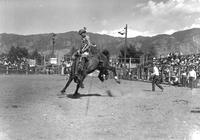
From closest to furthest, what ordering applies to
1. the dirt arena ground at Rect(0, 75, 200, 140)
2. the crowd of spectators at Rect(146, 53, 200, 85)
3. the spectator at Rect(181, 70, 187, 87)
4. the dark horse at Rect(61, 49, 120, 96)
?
the dirt arena ground at Rect(0, 75, 200, 140), the dark horse at Rect(61, 49, 120, 96), the spectator at Rect(181, 70, 187, 87), the crowd of spectators at Rect(146, 53, 200, 85)

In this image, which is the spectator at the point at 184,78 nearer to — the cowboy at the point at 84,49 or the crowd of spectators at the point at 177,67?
the crowd of spectators at the point at 177,67

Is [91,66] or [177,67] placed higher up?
[177,67]

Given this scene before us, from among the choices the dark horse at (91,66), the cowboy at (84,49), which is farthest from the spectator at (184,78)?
the cowboy at (84,49)

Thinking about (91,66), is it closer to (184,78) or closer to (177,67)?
(184,78)

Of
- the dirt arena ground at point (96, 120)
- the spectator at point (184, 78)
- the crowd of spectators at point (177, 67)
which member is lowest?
the dirt arena ground at point (96, 120)

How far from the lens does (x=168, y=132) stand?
6.40 meters

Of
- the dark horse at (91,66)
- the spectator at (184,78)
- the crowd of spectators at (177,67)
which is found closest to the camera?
the dark horse at (91,66)

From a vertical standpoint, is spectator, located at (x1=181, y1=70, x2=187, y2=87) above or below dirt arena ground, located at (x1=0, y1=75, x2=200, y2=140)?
above

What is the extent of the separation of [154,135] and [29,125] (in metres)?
2.52

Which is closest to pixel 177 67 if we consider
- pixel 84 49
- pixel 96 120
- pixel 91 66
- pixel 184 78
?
pixel 184 78

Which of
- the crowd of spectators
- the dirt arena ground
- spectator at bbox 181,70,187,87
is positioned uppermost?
the crowd of spectators

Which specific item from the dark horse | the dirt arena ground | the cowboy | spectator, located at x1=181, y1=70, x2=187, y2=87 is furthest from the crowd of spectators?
the dirt arena ground

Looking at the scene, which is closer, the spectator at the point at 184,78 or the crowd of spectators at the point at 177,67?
the spectator at the point at 184,78

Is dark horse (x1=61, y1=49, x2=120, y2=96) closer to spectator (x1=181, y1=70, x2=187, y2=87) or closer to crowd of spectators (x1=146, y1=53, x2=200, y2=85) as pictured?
spectator (x1=181, y1=70, x2=187, y2=87)
